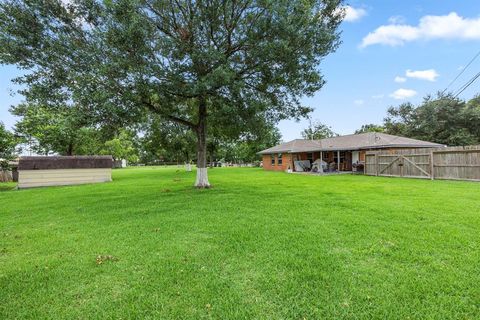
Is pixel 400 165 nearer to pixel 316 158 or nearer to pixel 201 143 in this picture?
pixel 316 158

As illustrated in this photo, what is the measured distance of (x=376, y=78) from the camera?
1877 cm

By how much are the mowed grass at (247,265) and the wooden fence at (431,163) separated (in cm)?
854

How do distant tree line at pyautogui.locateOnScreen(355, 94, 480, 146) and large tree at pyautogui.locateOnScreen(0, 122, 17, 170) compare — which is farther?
distant tree line at pyautogui.locateOnScreen(355, 94, 480, 146)

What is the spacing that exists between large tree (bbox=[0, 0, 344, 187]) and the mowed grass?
4.66 m

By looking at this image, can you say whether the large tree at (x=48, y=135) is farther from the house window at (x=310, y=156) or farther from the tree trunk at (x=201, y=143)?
the house window at (x=310, y=156)

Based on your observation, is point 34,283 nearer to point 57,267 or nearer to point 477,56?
point 57,267

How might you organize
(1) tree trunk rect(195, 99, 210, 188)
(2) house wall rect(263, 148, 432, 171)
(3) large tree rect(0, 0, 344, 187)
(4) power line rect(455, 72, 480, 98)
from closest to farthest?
(3) large tree rect(0, 0, 344, 187) → (4) power line rect(455, 72, 480, 98) → (1) tree trunk rect(195, 99, 210, 188) → (2) house wall rect(263, 148, 432, 171)

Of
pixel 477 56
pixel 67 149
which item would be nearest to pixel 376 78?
pixel 477 56

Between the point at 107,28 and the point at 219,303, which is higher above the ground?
the point at 107,28

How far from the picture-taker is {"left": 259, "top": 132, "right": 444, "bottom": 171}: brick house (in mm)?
19578

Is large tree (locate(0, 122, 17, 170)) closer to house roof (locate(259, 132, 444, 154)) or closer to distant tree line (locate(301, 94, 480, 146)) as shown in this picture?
house roof (locate(259, 132, 444, 154))

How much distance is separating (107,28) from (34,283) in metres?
7.84

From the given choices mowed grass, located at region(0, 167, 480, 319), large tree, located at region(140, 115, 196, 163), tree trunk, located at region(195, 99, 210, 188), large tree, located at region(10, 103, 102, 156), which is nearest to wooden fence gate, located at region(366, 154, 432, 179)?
mowed grass, located at region(0, 167, 480, 319)

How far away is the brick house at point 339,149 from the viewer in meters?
19.6
